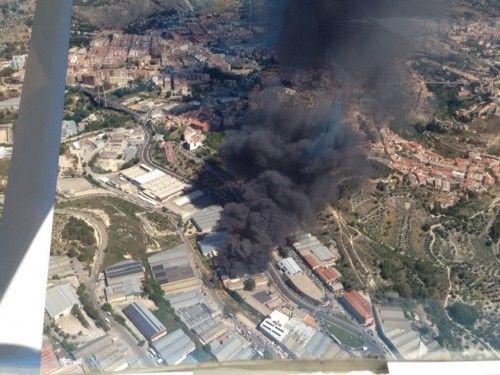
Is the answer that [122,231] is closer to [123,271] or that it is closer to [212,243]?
[123,271]

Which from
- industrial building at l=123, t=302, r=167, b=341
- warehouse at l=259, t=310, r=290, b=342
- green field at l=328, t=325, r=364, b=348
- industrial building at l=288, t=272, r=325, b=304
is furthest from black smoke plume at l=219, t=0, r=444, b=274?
green field at l=328, t=325, r=364, b=348

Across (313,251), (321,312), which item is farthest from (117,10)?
(321,312)

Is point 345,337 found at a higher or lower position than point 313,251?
higher

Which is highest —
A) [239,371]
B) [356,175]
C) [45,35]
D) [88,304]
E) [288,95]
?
[45,35]

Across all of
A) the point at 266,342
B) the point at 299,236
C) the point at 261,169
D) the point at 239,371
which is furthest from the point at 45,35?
the point at 261,169

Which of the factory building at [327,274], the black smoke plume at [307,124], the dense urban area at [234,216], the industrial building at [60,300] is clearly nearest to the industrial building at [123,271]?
the dense urban area at [234,216]

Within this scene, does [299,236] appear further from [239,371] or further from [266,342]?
[239,371]
